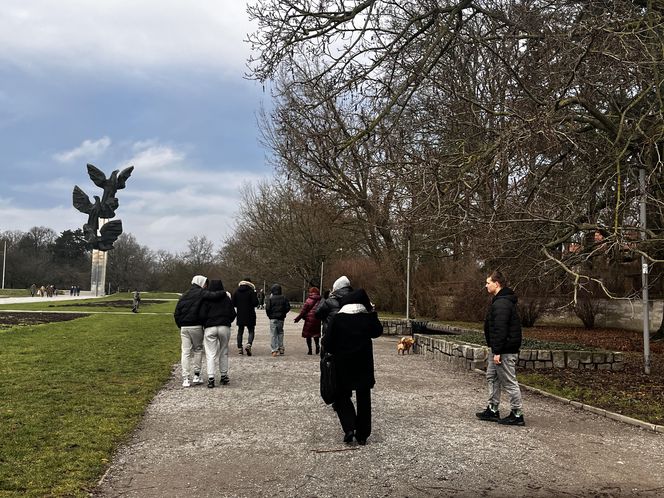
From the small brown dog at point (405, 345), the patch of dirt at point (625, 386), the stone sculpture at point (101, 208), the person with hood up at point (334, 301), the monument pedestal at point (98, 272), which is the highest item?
the stone sculpture at point (101, 208)

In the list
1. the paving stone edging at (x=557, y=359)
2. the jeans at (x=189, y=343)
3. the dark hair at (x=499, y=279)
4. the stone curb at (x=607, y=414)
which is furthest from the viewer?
the paving stone edging at (x=557, y=359)

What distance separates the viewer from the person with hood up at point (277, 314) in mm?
13672

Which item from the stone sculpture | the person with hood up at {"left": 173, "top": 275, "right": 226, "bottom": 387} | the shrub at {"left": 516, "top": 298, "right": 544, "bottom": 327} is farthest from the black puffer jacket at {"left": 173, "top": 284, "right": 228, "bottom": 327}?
the stone sculpture

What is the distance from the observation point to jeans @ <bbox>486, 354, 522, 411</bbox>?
23.5ft

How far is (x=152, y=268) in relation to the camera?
9881 cm

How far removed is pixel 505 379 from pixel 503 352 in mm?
333

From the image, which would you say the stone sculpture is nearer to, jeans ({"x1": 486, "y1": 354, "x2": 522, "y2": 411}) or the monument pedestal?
the monument pedestal

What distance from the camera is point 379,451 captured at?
583cm

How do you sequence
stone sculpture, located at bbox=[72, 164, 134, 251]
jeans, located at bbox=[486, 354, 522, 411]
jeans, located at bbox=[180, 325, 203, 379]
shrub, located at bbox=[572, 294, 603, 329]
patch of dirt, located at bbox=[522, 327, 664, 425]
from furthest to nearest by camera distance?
stone sculpture, located at bbox=[72, 164, 134, 251]
shrub, located at bbox=[572, 294, 603, 329]
jeans, located at bbox=[180, 325, 203, 379]
patch of dirt, located at bbox=[522, 327, 664, 425]
jeans, located at bbox=[486, 354, 522, 411]

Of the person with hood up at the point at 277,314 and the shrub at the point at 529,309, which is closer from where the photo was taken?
the person with hood up at the point at 277,314

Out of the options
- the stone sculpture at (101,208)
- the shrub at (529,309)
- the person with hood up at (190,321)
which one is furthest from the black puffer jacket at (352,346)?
the stone sculpture at (101,208)

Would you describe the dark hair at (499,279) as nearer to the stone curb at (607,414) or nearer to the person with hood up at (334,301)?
the person with hood up at (334,301)

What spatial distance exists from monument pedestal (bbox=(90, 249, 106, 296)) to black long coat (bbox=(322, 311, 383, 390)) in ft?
203

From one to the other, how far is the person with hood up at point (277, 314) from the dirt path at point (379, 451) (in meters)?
4.58
